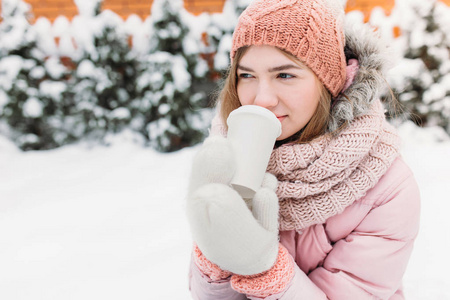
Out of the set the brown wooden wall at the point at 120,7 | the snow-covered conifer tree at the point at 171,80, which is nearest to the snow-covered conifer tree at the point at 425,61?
the snow-covered conifer tree at the point at 171,80

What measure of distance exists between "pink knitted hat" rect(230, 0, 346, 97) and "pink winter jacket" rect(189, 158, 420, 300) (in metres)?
0.45

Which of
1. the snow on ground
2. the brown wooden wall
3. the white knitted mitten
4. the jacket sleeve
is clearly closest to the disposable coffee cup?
the white knitted mitten

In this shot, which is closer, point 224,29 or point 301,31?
point 301,31

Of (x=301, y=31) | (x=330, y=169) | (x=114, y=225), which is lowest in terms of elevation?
(x=114, y=225)

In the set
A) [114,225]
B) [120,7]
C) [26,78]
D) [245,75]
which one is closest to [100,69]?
[26,78]

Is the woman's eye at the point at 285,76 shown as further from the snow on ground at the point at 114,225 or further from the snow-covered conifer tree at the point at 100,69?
the snow-covered conifer tree at the point at 100,69

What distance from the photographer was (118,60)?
4.52 m

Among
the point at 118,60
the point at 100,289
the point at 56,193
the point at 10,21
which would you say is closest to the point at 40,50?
the point at 10,21

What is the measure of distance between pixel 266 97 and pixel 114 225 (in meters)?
2.23

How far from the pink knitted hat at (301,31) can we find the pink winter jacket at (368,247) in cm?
45

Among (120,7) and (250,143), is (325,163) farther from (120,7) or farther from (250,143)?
(120,7)

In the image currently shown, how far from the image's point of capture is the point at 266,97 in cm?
120

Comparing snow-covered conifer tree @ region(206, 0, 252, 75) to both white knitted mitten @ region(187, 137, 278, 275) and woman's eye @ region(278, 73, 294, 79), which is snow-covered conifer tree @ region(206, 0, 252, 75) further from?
white knitted mitten @ region(187, 137, 278, 275)

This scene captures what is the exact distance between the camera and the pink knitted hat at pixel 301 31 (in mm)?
1184
